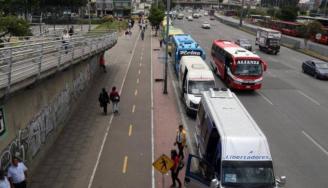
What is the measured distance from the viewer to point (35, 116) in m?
17.4

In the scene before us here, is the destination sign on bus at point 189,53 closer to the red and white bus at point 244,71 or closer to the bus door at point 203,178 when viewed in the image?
the red and white bus at point 244,71

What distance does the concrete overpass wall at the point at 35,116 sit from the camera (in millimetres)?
14266

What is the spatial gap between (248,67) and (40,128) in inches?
712

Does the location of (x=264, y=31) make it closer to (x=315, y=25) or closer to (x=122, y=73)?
(x=315, y=25)

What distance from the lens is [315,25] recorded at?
65.6 meters

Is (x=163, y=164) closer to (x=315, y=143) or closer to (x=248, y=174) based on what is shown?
(x=248, y=174)

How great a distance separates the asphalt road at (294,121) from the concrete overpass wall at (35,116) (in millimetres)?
6813

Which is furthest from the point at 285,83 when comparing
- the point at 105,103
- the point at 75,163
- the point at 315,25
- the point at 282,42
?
the point at 282,42

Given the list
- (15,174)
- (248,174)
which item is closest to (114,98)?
(15,174)

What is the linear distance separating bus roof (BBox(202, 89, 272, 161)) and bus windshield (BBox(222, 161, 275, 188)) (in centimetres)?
15

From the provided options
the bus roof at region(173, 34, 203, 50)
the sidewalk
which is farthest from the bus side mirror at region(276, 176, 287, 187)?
the bus roof at region(173, 34, 203, 50)

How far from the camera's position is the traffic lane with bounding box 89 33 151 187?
16.8 metres

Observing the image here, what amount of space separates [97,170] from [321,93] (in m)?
21.1

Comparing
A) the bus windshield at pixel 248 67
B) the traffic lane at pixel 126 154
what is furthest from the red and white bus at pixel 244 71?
the traffic lane at pixel 126 154
